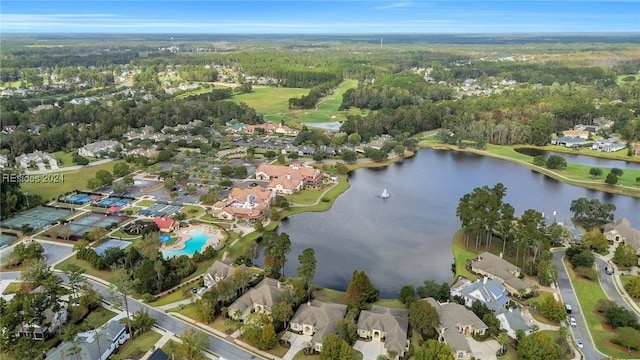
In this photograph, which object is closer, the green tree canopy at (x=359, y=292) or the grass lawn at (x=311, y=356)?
the grass lawn at (x=311, y=356)

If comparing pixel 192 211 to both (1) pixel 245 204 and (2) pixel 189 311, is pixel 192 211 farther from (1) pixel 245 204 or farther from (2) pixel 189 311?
(2) pixel 189 311

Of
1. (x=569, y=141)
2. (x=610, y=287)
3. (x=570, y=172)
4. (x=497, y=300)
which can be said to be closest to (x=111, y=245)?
(x=497, y=300)

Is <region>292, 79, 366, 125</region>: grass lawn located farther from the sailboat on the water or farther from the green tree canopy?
the green tree canopy

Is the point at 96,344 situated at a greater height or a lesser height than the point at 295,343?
greater

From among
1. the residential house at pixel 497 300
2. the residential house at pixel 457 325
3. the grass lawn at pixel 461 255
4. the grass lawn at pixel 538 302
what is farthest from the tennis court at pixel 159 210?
the grass lawn at pixel 538 302

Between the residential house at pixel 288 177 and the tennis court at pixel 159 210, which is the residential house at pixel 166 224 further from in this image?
the residential house at pixel 288 177

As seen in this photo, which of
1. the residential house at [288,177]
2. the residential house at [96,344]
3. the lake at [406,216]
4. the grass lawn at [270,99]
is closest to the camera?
the residential house at [96,344]

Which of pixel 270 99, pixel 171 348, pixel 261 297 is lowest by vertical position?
pixel 171 348
